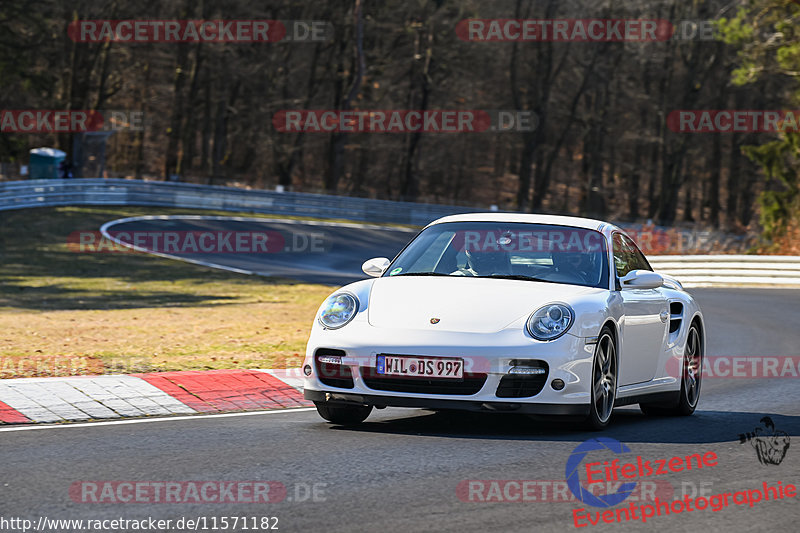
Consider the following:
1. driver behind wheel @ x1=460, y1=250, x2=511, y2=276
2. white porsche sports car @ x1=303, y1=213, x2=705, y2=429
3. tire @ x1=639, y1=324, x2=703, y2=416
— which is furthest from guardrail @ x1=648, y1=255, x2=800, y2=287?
driver behind wheel @ x1=460, y1=250, x2=511, y2=276

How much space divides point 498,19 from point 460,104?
7887 millimetres

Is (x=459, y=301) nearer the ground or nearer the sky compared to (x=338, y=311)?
nearer the sky

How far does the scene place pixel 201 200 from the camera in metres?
43.7

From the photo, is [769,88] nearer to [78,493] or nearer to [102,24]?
[102,24]

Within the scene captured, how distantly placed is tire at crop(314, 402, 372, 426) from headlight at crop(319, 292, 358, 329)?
2.04 ft

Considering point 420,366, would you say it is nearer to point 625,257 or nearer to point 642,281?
point 642,281

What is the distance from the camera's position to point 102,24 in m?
54.8

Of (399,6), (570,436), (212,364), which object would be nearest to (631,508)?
(570,436)

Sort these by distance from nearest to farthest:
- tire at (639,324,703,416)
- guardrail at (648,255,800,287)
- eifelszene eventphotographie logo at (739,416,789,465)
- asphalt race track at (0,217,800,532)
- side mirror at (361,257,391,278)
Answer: asphalt race track at (0,217,800,532), eifelszene eventphotographie logo at (739,416,789,465), side mirror at (361,257,391,278), tire at (639,324,703,416), guardrail at (648,255,800,287)

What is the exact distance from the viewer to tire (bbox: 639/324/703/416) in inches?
371

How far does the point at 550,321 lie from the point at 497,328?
0.37 meters

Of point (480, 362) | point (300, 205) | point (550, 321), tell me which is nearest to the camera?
point (480, 362)

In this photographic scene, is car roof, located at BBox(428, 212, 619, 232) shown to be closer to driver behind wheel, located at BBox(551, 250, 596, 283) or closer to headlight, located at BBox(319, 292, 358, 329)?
driver behind wheel, located at BBox(551, 250, 596, 283)

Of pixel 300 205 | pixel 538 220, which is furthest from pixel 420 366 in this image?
pixel 300 205
